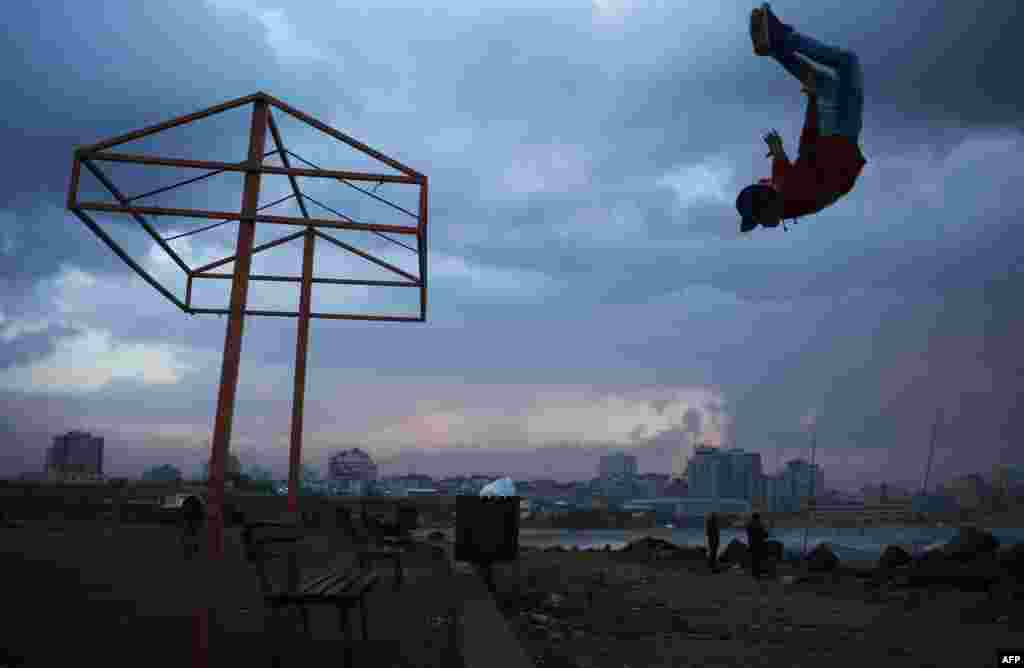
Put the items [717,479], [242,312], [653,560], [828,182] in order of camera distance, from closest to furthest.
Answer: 1. [828,182]
2. [242,312]
3. [653,560]
4. [717,479]

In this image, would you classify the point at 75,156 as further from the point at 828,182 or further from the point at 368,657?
the point at 828,182

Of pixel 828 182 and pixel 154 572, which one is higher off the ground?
pixel 828 182

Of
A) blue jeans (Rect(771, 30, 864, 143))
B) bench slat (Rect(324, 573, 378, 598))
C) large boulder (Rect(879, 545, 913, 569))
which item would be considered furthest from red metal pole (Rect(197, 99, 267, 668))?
large boulder (Rect(879, 545, 913, 569))

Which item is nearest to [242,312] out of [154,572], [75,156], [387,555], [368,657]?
[75,156]

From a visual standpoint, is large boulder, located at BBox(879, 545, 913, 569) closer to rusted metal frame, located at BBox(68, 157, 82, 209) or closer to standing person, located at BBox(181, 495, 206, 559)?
standing person, located at BBox(181, 495, 206, 559)

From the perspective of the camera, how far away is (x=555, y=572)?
1670 centimetres

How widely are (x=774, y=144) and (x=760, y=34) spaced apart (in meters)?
0.69

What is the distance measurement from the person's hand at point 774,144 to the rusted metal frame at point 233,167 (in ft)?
12.1

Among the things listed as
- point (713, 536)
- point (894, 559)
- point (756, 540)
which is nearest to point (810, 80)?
point (756, 540)

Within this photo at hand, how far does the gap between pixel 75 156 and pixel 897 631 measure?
34.0 feet

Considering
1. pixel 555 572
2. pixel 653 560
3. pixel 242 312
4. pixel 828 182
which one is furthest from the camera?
pixel 653 560

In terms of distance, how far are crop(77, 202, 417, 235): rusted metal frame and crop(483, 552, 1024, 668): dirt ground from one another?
12.9 feet

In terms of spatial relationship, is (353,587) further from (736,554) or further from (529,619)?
(736,554)

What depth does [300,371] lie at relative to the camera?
11.7 m
